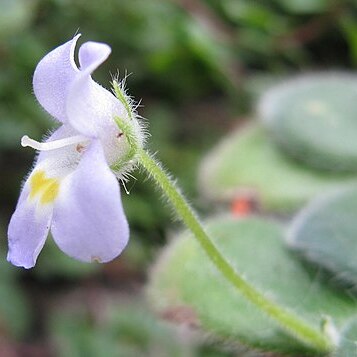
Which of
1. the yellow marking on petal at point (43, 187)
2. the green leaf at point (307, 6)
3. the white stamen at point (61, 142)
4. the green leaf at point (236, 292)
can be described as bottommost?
the yellow marking on petal at point (43, 187)

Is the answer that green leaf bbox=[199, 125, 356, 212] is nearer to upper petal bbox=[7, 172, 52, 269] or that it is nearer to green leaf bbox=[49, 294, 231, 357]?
green leaf bbox=[49, 294, 231, 357]

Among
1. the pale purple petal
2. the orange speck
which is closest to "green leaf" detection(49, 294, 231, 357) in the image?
the orange speck

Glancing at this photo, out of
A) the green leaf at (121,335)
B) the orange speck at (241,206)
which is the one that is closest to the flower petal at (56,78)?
the orange speck at (241,206)

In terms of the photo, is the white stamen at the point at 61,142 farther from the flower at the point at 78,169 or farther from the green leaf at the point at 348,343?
the green leaf at the point at 348,343

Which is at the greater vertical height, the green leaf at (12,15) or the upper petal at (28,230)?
the green leaf at (12,15)

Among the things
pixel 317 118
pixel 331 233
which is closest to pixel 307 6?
pixel 317 118

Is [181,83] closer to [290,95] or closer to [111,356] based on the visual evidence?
[290,95]
